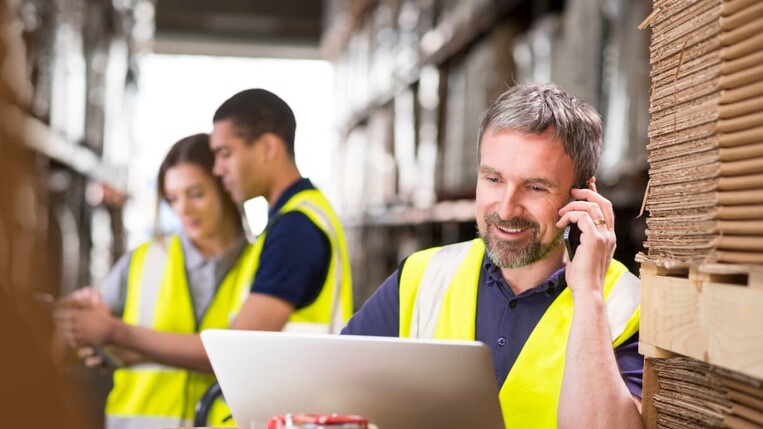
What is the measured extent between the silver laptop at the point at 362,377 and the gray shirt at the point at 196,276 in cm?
165

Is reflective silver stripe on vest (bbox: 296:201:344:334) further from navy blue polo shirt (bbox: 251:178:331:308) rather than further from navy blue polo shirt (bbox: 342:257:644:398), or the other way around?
navy blue polo shirt (bbox: 342:257:644:398)

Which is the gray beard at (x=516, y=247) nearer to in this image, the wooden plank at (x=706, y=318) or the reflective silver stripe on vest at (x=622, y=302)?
the reflective silver stripe on vest at (x=622, y=302)

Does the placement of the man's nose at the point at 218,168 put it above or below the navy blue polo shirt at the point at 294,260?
above

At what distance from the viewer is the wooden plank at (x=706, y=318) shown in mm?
1430

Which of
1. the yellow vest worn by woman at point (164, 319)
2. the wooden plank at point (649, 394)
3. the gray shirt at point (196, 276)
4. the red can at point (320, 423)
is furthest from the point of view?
the gray shirt at point (196, 276)

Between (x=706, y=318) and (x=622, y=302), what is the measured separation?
0.73 meters

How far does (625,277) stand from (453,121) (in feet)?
12.6

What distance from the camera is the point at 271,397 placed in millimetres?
1921

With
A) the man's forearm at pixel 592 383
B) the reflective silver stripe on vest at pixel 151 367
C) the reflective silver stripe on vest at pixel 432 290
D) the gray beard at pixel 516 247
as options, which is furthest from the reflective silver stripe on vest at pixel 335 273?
the man's forearm at pixel 592 383

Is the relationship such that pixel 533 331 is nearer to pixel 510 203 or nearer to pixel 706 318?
pixel 510 203

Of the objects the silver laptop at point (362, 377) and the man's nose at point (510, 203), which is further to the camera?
the man's nose at point (510, 203)

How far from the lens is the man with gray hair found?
2176 mm

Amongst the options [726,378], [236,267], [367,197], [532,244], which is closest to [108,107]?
[367,197]

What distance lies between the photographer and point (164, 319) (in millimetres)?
3574
